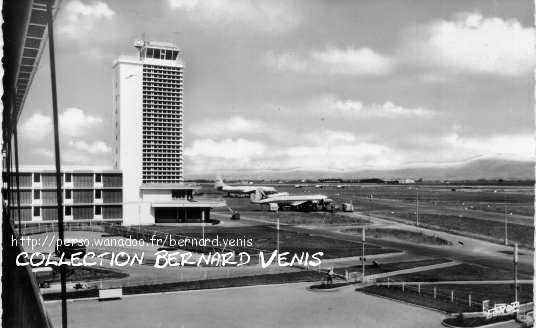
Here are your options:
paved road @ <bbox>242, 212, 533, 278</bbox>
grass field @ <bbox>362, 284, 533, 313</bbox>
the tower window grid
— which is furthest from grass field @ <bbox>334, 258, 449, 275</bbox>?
the tower window grid

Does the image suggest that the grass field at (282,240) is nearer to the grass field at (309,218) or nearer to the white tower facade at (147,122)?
the grass field at (309,218)

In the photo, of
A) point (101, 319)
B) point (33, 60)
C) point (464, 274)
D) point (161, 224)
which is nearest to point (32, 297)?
point (33, 60)

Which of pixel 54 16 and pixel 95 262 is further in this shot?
pixel 95 262

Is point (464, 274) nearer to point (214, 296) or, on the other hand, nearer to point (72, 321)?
point (214, 296)

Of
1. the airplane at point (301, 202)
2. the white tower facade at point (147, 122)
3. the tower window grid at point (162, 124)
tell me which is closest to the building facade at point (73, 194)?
the white tower facade at point (147, 122)

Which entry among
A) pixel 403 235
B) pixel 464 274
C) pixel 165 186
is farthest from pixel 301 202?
pixel 464 274
